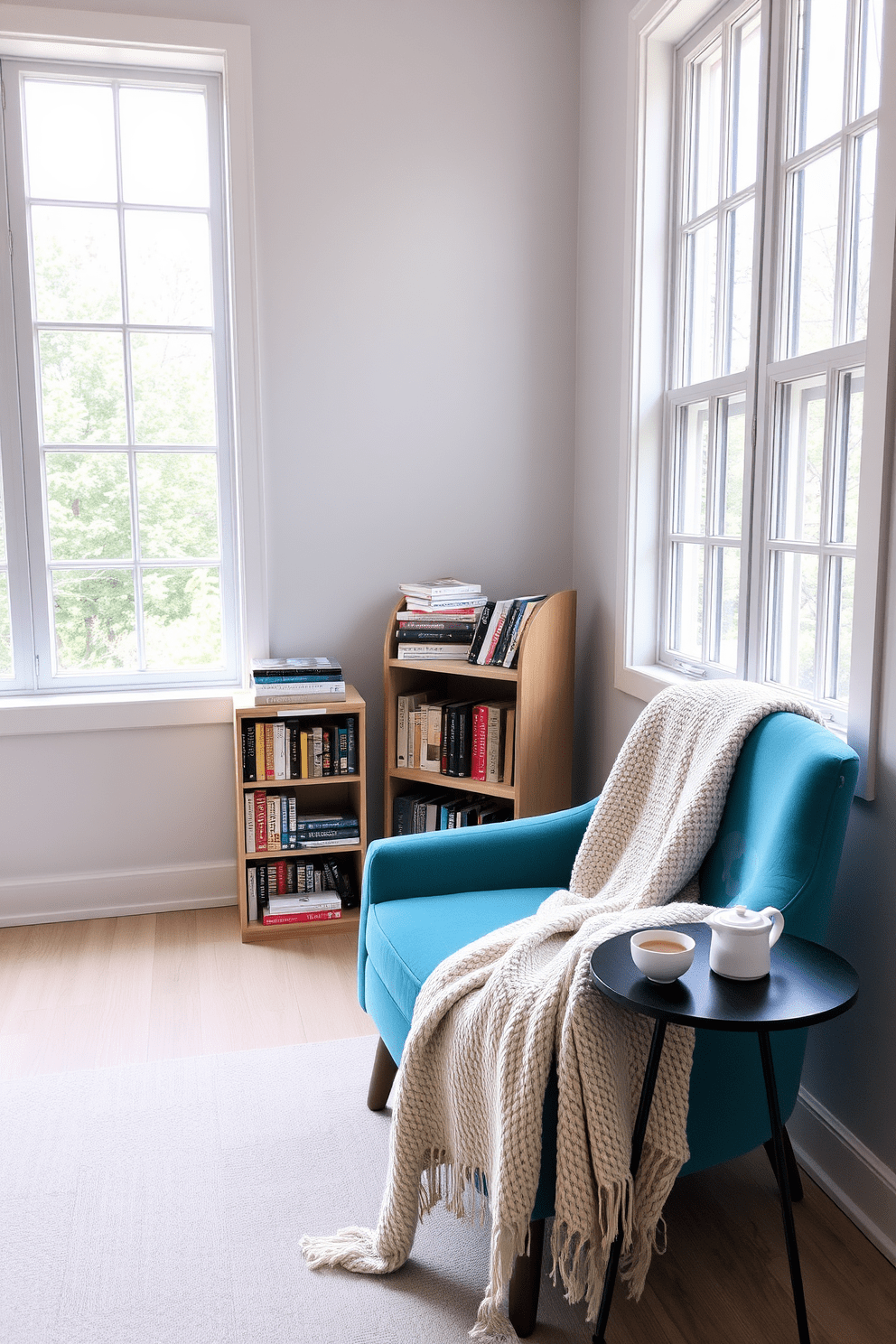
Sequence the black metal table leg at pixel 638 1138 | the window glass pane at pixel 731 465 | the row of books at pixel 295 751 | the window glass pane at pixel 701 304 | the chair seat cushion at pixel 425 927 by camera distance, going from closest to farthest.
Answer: the black metal table leg at pixel 638 1138 < the chair seat cushion at pixel 425 927 < the window glass pane at pixel 731 465 < the window glass pane at pixel 701 304 < the row of books at pixel 295 751

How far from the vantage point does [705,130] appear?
255 cm

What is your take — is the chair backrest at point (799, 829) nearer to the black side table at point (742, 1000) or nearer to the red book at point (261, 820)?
the black side table at point (742, 1000)

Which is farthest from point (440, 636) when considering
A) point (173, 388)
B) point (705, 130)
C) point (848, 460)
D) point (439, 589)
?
point (705, 130)

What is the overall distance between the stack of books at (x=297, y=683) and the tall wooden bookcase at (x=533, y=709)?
18 cm

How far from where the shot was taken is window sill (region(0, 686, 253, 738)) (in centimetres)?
299

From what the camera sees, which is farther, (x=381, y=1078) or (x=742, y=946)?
(x=381, y=1078)

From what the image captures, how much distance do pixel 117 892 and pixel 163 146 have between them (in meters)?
2.24

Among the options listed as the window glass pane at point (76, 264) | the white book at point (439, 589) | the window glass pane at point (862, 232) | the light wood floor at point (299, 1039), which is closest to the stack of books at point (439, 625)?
the white book at point (439, 589)

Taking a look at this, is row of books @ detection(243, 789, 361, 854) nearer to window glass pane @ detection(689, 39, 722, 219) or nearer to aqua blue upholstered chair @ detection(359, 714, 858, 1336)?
aqua blue upholstered chair @ detection(359, 714, 858, 1336)

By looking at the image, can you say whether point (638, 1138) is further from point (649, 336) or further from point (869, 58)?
point (649, 336)

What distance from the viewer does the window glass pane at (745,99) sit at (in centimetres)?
227

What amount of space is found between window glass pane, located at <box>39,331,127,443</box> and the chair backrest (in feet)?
7.46

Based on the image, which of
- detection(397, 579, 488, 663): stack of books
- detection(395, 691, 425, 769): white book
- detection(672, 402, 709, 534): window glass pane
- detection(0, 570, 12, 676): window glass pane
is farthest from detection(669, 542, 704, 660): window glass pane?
detection(0, 570, 12, 676): window glass pane

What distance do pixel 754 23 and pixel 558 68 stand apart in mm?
996
